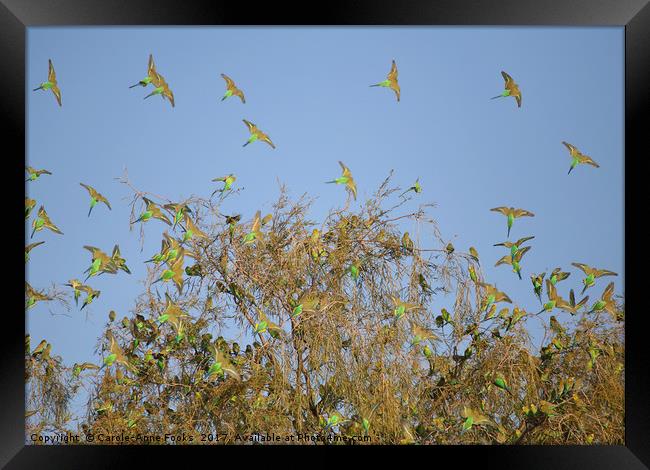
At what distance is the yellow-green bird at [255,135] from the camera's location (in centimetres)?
297

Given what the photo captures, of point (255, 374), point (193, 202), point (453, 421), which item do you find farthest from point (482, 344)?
point (193, 202)

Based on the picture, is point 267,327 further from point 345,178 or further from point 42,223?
point 42,223

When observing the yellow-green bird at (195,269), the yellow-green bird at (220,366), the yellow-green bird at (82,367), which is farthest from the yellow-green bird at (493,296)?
the yellow-green bird at (82,367)

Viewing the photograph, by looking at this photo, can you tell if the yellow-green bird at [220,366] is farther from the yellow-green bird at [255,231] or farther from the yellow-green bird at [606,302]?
the yellow-green bird at [606,302]

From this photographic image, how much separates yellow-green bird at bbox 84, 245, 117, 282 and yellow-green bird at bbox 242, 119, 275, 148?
78cm

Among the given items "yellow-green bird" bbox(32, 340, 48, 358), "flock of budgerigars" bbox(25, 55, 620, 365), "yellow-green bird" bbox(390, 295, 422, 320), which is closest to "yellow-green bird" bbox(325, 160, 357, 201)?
"flock of budgerigars" bbox(25, 55, 620, 365)

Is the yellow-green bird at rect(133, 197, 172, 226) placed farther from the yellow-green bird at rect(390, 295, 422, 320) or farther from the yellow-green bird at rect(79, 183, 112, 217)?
the yellow-green bird at rect(390, 295, 422, 320)

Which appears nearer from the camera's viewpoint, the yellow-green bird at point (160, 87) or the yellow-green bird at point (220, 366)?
the yellow-green bird at point (220, 366)

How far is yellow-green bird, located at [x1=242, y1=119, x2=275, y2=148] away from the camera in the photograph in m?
2.97

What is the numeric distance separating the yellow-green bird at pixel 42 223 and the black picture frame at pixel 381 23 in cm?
54

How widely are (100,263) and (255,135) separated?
0.88m

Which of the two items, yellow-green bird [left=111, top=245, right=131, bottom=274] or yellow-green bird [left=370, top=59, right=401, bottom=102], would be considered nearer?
yellow-green bird [left=111, top=245, right=131, bottom=274]

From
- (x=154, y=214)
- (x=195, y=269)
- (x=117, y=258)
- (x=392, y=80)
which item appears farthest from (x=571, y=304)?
(x=117, y=258)
